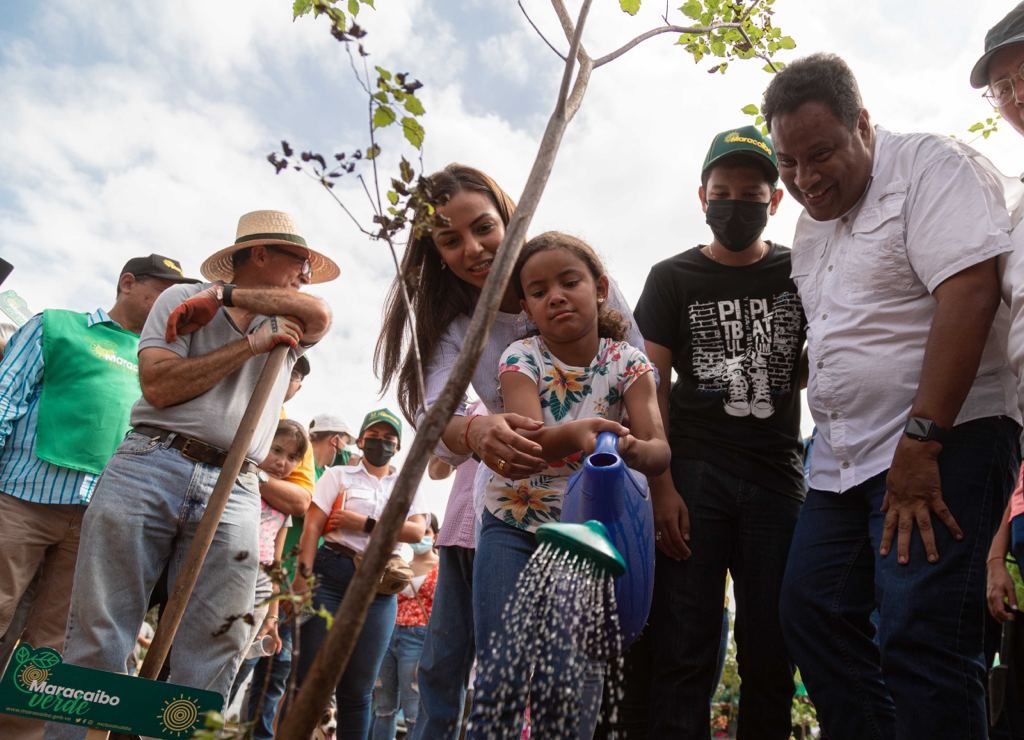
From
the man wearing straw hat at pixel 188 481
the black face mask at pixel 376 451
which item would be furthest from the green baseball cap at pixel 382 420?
the man wearing straw hat at pixel 188 481

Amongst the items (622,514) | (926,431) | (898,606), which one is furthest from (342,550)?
(926,431)

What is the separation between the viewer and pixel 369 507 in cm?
514

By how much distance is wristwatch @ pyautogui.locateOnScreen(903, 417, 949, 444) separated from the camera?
2.01 m

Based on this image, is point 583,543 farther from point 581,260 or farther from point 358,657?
point 358,657

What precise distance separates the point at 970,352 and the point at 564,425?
1032mm

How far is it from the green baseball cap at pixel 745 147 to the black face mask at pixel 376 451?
3.33 m

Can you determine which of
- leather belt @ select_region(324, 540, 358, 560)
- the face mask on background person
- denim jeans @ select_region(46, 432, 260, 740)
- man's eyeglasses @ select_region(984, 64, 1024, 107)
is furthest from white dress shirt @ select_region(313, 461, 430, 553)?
man's eyeglasses @ select_region(984, 64, 1024, 107)

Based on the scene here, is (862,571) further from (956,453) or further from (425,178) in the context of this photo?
(425,178)

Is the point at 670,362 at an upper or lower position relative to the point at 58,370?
upper

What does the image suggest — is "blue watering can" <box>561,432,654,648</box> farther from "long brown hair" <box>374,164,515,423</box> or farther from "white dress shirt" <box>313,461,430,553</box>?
"white dress shirt" <box>313,461,430,553</box>

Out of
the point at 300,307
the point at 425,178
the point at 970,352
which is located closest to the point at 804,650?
the point at 970,352

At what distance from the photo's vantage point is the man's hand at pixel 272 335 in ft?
9.91

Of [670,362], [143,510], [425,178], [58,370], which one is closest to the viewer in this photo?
[425,178]

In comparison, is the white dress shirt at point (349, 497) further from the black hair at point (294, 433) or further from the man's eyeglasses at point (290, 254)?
the man's eyeglasses at point (290, 254)
